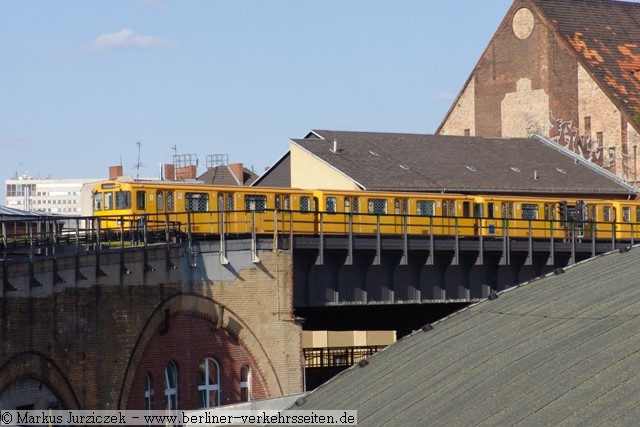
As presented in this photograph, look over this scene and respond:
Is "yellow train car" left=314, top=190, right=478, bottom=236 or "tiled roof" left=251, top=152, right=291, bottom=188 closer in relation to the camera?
"yellow train car" left=314, top=190, right=478, bottom=236

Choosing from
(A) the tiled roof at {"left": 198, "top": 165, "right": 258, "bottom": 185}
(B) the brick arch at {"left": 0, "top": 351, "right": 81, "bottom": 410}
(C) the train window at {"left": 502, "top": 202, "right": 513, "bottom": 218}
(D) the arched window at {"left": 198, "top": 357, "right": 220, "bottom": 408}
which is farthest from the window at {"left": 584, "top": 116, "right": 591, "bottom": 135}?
(B) the brick arch at {"left": 0, "top": 351, "right": 81, "bottom": 410}

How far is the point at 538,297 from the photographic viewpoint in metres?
32.1

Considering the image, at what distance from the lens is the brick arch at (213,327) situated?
39.0 m

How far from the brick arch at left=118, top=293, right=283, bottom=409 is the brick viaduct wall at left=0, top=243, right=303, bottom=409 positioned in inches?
1.2

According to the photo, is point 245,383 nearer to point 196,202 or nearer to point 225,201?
point 196,202

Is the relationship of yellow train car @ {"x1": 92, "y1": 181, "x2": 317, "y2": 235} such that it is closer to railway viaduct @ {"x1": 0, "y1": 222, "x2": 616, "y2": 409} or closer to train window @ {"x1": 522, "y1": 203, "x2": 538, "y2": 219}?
railway viaduct @ {"x1": 0, "y1": 222, "x2": 616, "y2": 409}

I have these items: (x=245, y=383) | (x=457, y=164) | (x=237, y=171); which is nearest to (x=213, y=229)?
(x=245, y=383)

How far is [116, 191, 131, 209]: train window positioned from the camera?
5208cm

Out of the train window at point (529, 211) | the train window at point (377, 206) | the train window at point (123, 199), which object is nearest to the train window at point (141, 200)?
the train window at point (123, 199)

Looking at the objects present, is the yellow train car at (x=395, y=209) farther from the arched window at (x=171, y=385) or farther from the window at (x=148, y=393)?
the window at (x=148, y=393)

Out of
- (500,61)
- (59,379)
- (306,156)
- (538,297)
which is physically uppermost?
(500,61)

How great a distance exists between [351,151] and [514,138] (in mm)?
13829

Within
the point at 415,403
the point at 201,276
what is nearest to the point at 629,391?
the point at 415,403

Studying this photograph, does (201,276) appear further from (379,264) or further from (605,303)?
(605,303)
